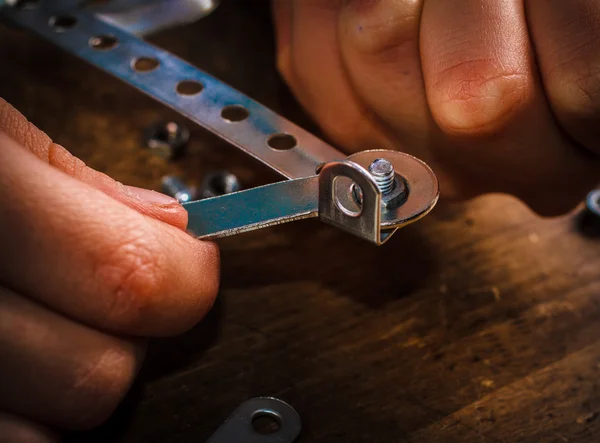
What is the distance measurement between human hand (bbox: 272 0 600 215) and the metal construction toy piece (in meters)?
0.06

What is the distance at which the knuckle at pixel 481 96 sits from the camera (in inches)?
17.8

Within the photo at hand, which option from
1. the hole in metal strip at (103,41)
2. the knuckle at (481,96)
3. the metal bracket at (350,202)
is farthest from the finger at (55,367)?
the hole in metal strip at (103,41)

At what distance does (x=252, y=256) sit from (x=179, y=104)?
0.14 metres

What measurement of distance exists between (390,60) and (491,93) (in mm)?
101

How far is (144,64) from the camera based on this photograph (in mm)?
703

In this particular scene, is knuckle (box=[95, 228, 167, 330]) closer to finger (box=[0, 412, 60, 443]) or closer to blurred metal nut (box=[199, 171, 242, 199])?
finger (box=[0, 412, 60, 443])

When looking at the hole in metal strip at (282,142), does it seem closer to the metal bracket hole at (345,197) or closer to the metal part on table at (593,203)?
the metal bracket hole at (345,197)

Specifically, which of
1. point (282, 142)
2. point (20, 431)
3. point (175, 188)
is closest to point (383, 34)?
point (282, 142)

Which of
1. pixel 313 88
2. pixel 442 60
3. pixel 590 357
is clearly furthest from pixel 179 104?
pixel 590 357

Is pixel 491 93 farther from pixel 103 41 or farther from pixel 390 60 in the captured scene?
pixel 103 41

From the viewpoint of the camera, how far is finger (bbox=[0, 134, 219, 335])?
37 cm

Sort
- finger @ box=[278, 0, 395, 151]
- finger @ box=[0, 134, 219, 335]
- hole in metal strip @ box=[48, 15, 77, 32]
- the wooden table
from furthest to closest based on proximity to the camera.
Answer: hole in metal strip @ box=[48, 15, 77, 32]
finger @ box=[278, 0, 395, 151]
the wooden table
finger @ box=[0, 134, 219, 335]

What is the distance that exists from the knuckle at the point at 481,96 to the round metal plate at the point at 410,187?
4 centimetres

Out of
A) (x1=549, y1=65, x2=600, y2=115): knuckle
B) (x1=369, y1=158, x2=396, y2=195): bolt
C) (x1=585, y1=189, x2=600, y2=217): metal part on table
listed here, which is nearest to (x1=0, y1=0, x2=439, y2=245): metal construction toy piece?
(x1=369, y1=158, x2=396, y2=195): bolt
